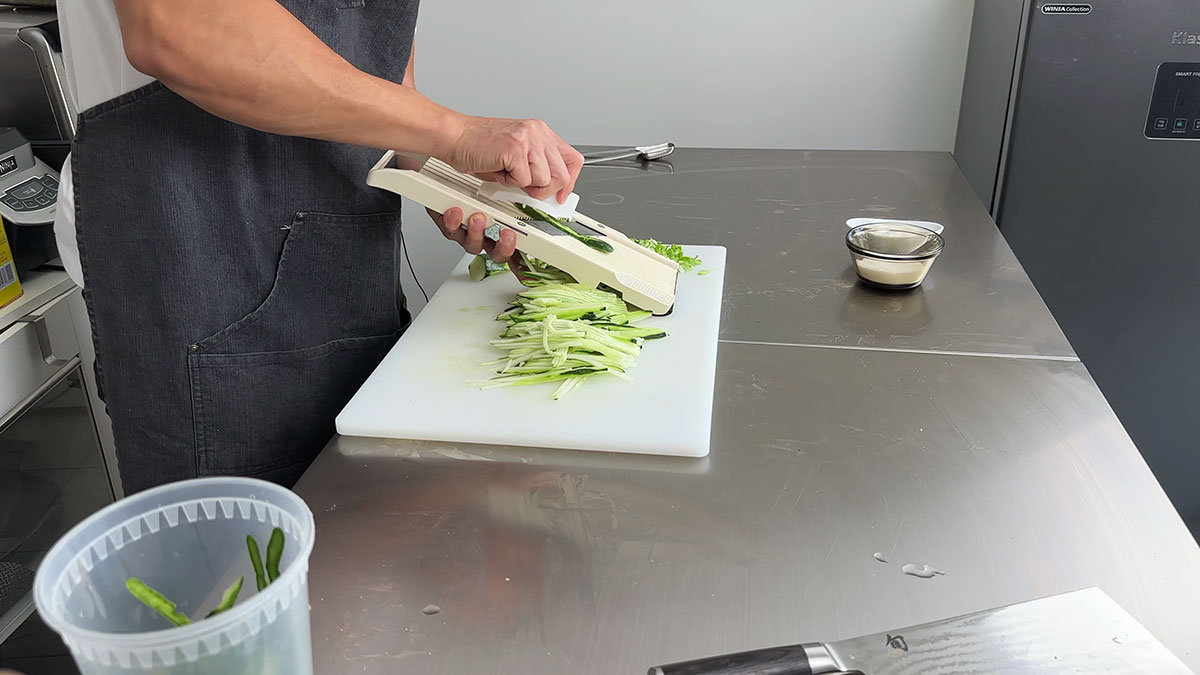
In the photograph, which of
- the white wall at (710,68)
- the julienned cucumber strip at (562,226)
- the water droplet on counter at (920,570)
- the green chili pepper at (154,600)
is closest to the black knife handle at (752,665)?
the water droplet on counter at (920,570)

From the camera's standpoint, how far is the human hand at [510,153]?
1.15 metres

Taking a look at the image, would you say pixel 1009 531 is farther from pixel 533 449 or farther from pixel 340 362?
pixel 340 362

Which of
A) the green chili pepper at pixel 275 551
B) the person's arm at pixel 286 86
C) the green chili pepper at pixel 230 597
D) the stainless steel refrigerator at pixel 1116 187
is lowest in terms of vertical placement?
the stainless steel refrigerator at pixel 1116 187

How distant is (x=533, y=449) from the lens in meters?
1.01

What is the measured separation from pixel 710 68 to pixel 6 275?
192 cm

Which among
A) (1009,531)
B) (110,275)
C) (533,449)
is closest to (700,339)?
(533,449)

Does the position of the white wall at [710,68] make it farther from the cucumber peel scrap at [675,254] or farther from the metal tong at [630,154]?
the cucumber peel scrap at [675,254]

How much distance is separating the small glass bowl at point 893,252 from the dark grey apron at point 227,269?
2.38 feet

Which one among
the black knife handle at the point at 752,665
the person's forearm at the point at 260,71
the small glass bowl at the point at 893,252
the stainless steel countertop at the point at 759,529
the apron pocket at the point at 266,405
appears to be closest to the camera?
the black knife handle at the point at 752,665

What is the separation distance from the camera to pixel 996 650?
0.69 metres

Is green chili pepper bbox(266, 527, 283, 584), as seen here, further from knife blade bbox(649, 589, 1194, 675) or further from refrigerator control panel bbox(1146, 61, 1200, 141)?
refrigerator control panel bbox(1146, 61, 1200, 141)

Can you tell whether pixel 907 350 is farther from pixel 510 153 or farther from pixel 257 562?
pixel 257 562

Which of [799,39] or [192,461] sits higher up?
[799,39]

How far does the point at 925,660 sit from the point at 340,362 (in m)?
0.92
